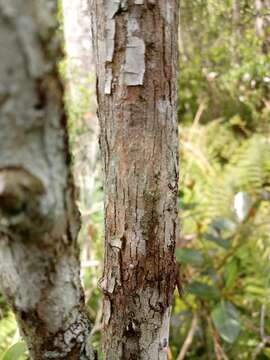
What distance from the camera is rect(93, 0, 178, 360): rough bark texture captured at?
46 cm

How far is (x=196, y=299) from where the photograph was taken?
1.47m

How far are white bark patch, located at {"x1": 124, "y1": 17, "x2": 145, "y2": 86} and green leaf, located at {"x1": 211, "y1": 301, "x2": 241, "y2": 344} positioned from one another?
0.91m

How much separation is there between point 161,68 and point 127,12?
61 millimetres

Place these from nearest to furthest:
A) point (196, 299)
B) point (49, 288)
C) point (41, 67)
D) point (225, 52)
→ point (41, 67)
point (49, 288)
point (196, 299)
point (225, 52)

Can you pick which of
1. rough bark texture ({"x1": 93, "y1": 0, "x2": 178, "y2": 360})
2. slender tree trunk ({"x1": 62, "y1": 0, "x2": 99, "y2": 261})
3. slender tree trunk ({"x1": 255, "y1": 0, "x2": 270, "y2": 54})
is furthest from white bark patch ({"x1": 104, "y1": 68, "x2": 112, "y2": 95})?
slender tree trunk ({"x1": 255, "y1": 0, "x2": 270, "y2": 54})

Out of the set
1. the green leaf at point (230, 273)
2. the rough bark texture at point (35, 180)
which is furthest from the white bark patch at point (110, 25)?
the green leaf at point (230, 273)

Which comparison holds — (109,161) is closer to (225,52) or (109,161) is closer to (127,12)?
(127,12)

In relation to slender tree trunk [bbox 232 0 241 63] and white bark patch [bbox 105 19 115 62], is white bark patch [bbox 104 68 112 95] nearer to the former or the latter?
white bark patch [bbox 105 19 115 62]

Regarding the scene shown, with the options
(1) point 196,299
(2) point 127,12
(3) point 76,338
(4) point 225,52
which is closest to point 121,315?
(3) point 76,338

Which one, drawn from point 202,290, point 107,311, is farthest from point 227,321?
point 107,311

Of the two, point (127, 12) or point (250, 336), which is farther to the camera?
point (250, 336)

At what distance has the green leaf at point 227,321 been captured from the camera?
1.23m

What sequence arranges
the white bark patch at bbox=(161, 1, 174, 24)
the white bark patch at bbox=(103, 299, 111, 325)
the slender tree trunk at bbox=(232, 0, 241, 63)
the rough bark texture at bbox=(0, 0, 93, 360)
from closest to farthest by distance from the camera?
the rough bark texture at bbox=(0, 0, 93, 360), the white bark patch at bbox=(161, 1, 174, 24), the white bark patch at bbox=(103, 299, 111, 325), the slender tree trunk at bbox=(232, 0, 241, 63)

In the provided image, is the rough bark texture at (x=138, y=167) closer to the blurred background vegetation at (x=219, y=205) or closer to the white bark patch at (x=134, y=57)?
the white bark patch at (x=134, y=57)
